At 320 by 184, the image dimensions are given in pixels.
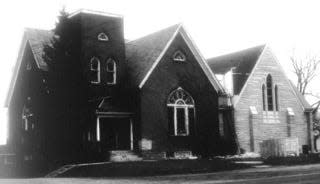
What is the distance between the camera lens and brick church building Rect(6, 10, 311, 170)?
31609 mm

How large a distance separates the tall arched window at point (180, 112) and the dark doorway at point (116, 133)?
2.98 meters

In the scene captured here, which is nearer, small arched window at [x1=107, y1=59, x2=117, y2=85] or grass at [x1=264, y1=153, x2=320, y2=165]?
grass at [x1=264, y1=153, x2=320, y2=165]

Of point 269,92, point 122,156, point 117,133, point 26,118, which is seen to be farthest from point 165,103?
point 269,92

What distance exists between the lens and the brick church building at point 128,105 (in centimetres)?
3161

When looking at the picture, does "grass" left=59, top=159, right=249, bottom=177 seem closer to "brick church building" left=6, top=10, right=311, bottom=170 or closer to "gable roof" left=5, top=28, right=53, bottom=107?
"brick church building" left=6, top=10, right=311, bottom=170

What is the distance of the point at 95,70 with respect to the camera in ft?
115

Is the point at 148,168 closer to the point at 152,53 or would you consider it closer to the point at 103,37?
the point at 152,53

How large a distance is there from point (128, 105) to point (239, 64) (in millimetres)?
13134

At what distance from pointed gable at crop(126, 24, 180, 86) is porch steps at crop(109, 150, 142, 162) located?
176 inches

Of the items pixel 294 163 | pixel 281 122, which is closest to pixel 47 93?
pixel 294 163

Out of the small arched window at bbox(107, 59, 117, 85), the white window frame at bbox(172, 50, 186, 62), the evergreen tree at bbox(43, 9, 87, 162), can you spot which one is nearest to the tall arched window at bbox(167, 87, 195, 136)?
the white window frame at bbox(172, 50, 186, 62)

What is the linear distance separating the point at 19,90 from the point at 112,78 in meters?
8.53

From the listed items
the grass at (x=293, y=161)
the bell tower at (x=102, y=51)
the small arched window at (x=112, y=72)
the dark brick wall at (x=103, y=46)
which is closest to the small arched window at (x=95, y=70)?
the bell tower at (x=102, y=51)

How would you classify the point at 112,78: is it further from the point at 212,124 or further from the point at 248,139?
the point at 248,139
